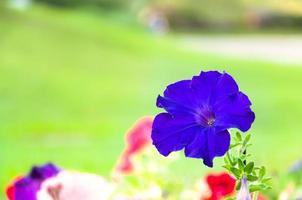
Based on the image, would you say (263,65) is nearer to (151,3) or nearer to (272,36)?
(272,36)

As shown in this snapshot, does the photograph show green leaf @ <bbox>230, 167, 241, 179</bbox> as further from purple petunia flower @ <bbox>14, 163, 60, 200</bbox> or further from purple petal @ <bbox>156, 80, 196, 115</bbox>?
purple petunia flower @ <bbox>14, 163, 60, 200</bbox>

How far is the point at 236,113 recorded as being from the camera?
0.56 m

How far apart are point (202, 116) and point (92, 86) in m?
5.76

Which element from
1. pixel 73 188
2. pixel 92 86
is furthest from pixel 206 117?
pixel 92 86

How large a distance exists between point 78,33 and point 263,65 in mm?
1922

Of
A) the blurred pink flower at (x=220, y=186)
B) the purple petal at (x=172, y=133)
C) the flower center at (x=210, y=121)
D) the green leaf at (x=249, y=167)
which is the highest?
the blurred pink flower at (x=220, y=186)

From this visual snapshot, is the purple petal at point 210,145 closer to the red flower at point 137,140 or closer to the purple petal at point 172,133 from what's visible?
the purple petal at point 172,133

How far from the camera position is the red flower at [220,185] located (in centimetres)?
79

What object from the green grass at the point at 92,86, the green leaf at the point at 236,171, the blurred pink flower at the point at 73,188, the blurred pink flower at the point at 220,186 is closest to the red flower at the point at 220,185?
the blurred pink flower at the point at 220,186

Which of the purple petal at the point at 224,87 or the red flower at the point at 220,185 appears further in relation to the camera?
the red flower at the point at 220,185

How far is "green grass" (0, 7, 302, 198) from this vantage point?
346 cm

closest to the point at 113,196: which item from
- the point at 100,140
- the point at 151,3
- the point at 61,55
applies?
the point at 100,140

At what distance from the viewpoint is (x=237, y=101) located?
1.85 ft

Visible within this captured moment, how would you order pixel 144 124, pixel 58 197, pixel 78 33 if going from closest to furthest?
pixel 58 197 < pixel 144 124 < pixel 78 33
